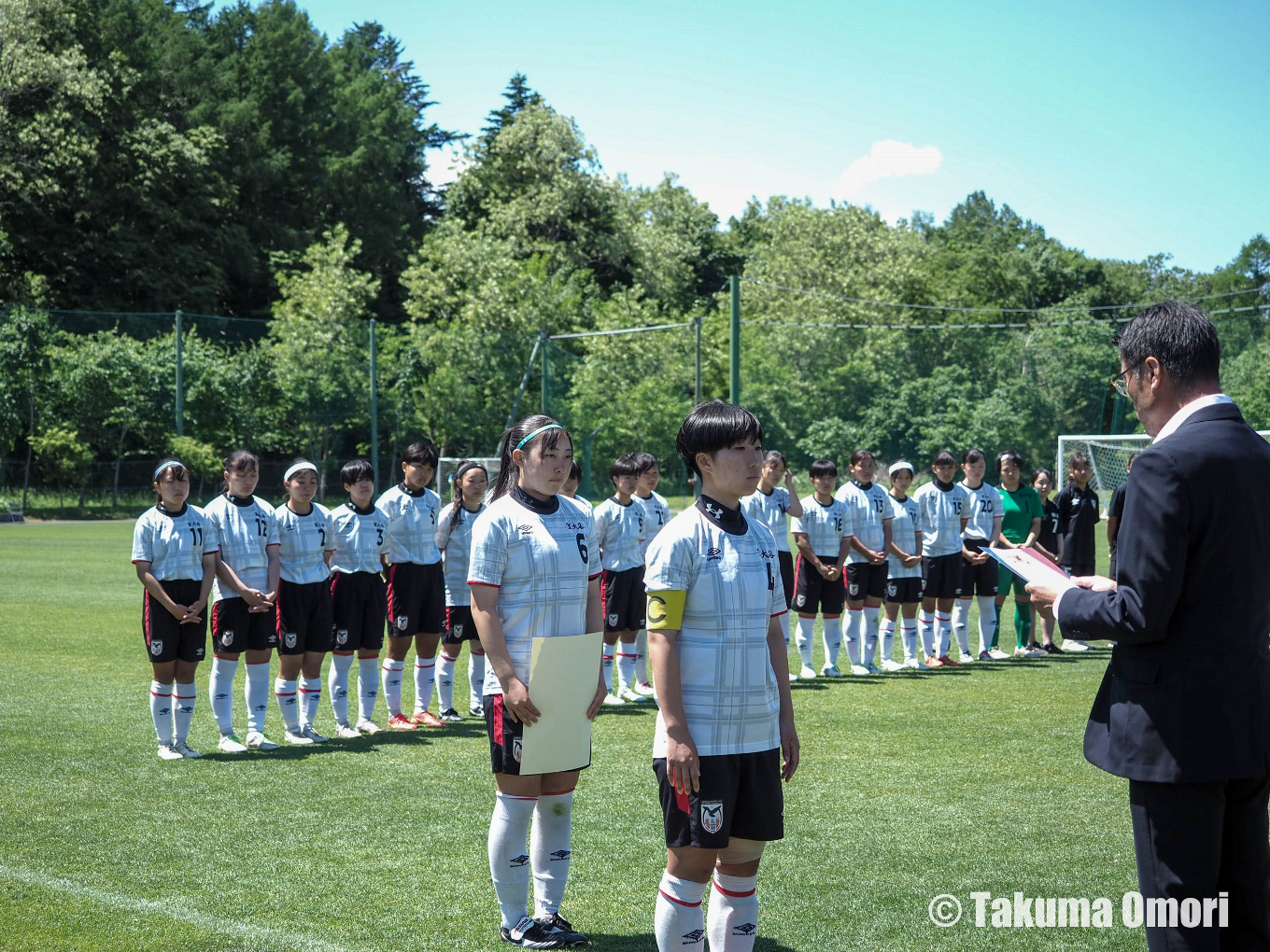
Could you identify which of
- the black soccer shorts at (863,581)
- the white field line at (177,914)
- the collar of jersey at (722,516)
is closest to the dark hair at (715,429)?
the collar of jersey at (722,516)

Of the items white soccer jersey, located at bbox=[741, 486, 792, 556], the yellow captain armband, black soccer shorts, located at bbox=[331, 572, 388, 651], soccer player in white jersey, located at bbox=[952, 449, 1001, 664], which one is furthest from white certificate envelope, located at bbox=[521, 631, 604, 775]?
soccer player in white jersey, located at bbox=[952, 449, 1001, 664]

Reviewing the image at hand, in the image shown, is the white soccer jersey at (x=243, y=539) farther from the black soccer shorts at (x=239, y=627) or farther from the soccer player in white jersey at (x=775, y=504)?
the soccer player in white jersey at (x=775, y=504)

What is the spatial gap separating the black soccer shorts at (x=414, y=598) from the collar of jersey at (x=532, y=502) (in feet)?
14.5

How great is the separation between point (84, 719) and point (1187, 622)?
330 inches

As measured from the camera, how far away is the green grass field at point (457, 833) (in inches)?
184

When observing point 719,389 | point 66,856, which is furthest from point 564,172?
point 66,856

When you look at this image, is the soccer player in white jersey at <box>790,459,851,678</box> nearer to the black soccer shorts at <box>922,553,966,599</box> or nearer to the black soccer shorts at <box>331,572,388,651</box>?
the black soccer shorts at <box>922,553,966,599</box>

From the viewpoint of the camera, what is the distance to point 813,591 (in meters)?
11.4

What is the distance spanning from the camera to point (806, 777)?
7.16m

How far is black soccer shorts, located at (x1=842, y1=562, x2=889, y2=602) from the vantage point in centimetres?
1184

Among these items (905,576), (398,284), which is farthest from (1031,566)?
(398,284)

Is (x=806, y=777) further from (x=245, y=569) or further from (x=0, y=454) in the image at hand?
(x=0, y=454)

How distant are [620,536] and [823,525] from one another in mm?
2498

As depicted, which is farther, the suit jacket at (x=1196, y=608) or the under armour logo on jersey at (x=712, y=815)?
the under armour logo on jersey at (x=712, y=815)
